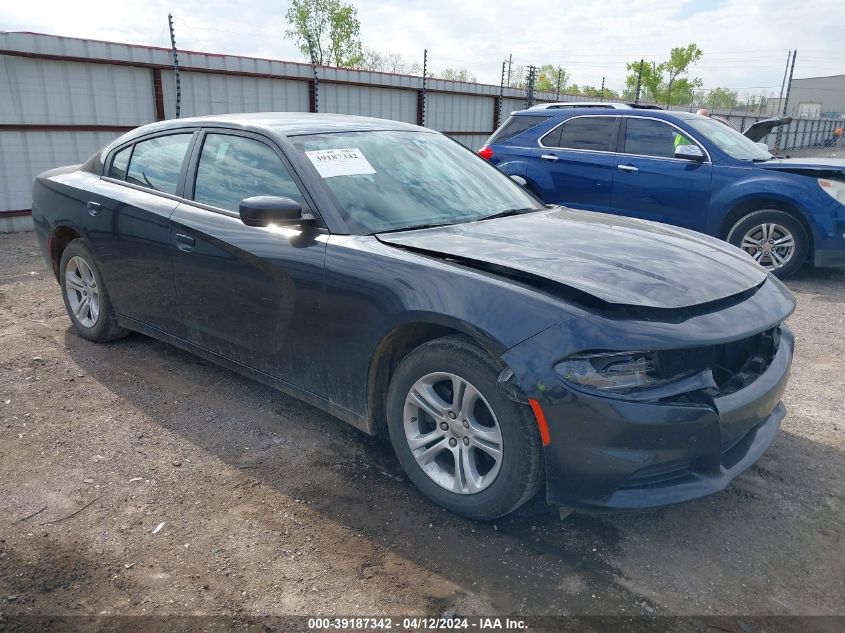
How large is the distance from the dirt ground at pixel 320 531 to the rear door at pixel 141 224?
2.14 ft

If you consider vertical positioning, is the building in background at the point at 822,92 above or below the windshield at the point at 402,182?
above

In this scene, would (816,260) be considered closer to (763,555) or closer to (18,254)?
(763,555)

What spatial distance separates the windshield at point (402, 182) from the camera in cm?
330

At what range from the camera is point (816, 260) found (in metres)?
6.85

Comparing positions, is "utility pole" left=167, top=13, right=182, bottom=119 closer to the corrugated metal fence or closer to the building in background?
the corrugated metal fence

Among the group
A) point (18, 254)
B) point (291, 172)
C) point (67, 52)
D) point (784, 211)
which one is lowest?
point (18, 254)

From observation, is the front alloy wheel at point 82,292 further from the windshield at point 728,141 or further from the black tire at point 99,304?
the windshield at point 728,141

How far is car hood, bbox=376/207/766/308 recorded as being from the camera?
2623 millimetres

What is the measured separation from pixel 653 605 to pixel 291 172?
2500 mm

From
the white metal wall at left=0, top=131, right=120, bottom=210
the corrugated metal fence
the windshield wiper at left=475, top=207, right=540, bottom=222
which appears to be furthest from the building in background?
the windshield wiper at left=475, top=207, right=540, bottom=222

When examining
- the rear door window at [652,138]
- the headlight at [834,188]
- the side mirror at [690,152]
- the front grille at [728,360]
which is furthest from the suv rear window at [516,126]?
the front grille at [728,360]

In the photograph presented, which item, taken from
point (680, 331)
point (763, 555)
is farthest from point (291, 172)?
point (763, 555)

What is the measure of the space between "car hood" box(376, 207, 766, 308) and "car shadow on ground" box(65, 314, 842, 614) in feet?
3.18

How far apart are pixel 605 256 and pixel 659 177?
5069 millimetres
